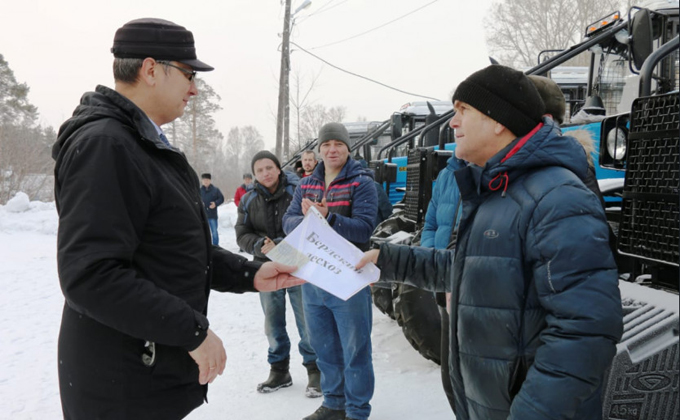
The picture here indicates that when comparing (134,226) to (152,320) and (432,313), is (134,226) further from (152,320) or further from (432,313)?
(432,313)

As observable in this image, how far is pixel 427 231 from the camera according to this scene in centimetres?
338

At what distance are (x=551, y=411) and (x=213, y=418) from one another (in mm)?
2781

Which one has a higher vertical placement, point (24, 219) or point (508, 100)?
point (508, 100)

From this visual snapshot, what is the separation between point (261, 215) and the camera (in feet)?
14.3

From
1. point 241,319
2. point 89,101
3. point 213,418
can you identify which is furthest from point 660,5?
point 241,319

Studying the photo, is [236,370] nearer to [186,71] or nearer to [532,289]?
[186,71]

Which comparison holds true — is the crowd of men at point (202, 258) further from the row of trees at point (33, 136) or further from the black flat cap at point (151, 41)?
the row of trees at point (33, 136)

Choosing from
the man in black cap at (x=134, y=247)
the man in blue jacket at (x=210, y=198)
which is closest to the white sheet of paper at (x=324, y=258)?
the man in black cap at (x=134, y=247)

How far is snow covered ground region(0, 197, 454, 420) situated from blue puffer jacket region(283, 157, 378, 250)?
1164 mm

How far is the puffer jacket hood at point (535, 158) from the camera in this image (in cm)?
155

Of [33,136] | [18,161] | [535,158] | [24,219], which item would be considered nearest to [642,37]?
[535,158]

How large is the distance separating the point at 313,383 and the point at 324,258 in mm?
2185

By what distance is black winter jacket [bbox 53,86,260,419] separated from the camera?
1478 millimetres

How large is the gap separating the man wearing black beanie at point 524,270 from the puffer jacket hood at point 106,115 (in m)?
0.99
